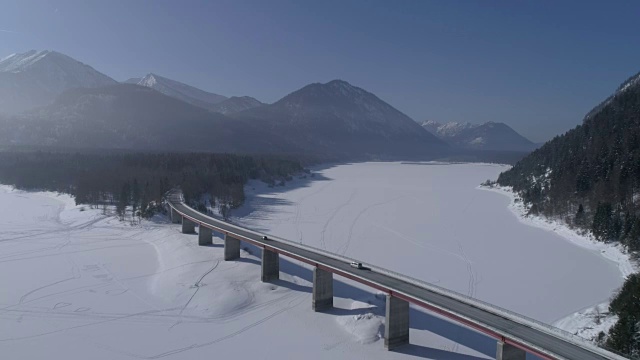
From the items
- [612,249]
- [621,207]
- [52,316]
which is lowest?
[52,316]

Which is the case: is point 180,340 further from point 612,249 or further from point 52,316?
point 612,249

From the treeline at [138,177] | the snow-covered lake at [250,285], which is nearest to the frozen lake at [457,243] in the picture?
the snow-covered lake at [250,285]

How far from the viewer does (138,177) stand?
120 metres

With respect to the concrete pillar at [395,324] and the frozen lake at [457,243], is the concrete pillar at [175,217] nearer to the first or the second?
the frozen lake at [457,243]

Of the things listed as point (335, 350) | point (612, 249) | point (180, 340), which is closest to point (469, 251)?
point (612, 249)

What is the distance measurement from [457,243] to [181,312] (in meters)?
46.7

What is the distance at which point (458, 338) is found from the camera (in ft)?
128

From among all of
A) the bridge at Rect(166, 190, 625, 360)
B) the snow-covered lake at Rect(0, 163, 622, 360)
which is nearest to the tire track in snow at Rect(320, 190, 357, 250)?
the snow-covered lake at Rect(0, 163, 622, 360)

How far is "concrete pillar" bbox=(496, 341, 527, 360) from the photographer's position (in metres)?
29.9

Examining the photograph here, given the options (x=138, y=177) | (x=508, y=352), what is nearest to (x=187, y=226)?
(x=138, y=177)

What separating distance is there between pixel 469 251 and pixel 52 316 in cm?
5421

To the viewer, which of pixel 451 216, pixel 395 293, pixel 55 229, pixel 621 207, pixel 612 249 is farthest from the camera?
pixel 451 216

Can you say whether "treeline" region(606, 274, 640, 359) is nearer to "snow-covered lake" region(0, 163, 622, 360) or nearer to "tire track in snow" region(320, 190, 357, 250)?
"snow-covered lake" region(0, 163, 622, 360)

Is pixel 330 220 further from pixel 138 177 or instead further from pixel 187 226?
pixel 138 177
